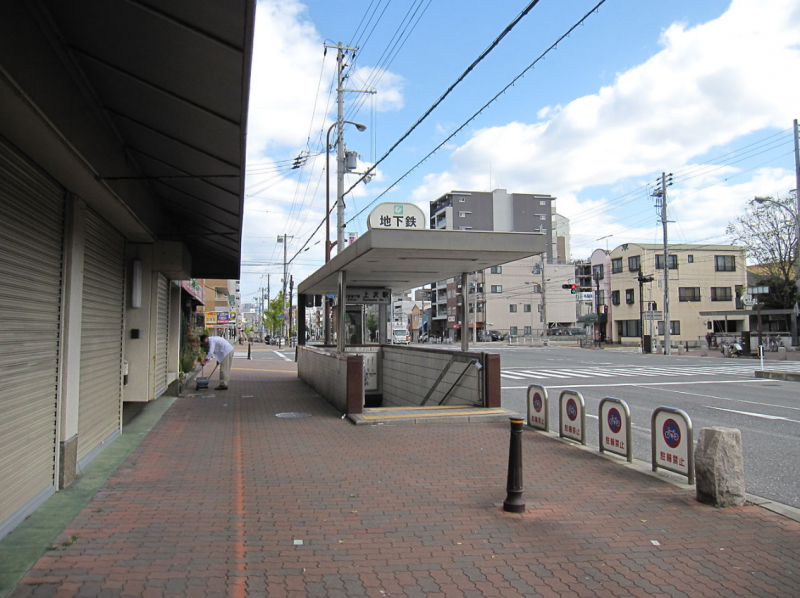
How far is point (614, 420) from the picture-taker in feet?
25.2

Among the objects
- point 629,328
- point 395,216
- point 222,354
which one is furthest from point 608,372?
point 629,328

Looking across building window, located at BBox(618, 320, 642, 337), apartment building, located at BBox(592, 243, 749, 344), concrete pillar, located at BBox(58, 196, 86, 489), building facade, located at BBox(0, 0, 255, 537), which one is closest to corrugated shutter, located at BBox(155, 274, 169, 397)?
building facade, located at BBox(0, 0, 255, 537)

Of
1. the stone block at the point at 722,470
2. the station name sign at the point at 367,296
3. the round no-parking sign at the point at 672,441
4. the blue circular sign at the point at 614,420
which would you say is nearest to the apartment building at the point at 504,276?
the station name sign at the point at 367,296

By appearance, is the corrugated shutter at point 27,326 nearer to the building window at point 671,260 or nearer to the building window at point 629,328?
the building window at point 671,260

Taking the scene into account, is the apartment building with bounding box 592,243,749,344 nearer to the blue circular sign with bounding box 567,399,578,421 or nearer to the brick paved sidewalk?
the blue circular sign with bounding box 567,399,578,421

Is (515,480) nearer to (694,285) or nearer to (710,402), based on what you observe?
(710,402)

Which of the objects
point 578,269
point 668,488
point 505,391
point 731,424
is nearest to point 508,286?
→ point 578,269

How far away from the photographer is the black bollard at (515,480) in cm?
555

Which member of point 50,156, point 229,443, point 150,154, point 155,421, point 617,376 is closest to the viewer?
point 50,156

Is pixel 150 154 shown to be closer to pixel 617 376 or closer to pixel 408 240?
pixel 408 240

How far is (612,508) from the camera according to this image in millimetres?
5656

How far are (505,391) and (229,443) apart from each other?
34.4ft

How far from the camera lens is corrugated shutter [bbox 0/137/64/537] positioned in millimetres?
4551

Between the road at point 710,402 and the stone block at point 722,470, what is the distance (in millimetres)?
1002
